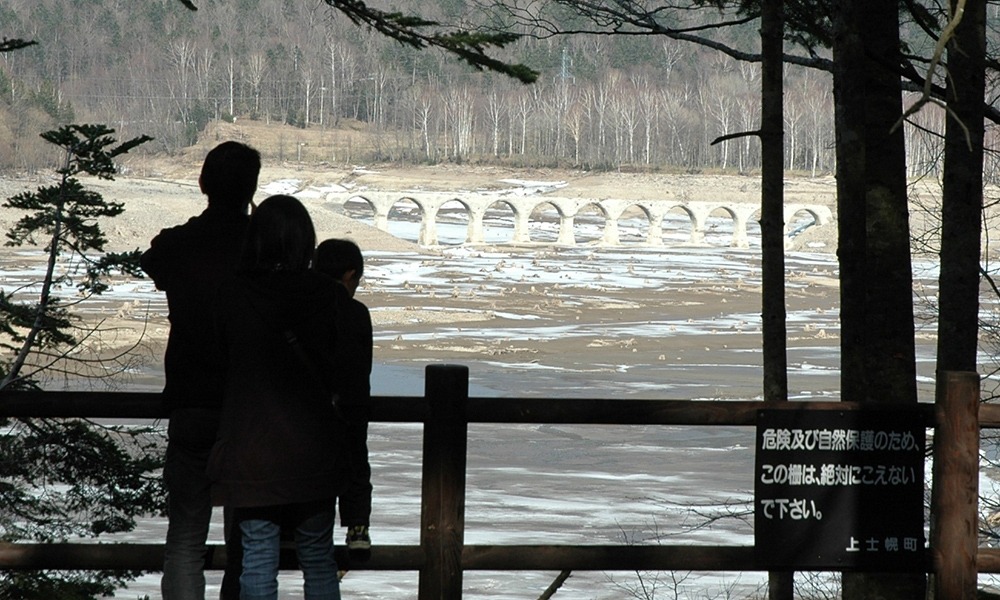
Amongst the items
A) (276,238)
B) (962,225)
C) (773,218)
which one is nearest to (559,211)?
(773,218)

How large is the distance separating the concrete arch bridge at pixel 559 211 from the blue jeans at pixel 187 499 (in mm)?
70044

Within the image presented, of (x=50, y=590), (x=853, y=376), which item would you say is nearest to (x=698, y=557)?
(x=853, y=376)

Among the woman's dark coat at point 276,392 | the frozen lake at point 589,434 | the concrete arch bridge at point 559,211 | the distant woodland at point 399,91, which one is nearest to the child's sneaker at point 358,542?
the woman's dark coat at point 276,392

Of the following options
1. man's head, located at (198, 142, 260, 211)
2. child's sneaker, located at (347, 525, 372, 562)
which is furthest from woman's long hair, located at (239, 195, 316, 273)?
child's sneaker, located at (347, 525, 372, 562)

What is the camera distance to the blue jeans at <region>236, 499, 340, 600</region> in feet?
9.93

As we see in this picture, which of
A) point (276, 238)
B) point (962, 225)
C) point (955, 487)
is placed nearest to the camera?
point (276, 238)

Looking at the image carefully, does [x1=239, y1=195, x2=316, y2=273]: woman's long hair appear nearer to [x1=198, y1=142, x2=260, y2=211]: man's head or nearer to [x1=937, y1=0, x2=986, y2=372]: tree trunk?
[x1=198, y1=142, x2=260, y2=211]: man's head

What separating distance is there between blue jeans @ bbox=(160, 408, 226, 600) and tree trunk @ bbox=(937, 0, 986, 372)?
10.6 feet

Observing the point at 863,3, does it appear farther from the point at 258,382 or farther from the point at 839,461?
the point at 258,382

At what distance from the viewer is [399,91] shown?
134125 mm

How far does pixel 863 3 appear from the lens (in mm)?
4398

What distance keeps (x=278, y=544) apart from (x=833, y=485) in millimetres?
1496

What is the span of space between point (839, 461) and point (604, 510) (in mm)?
9471

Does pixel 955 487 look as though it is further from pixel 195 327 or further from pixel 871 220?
pixel 195 327
